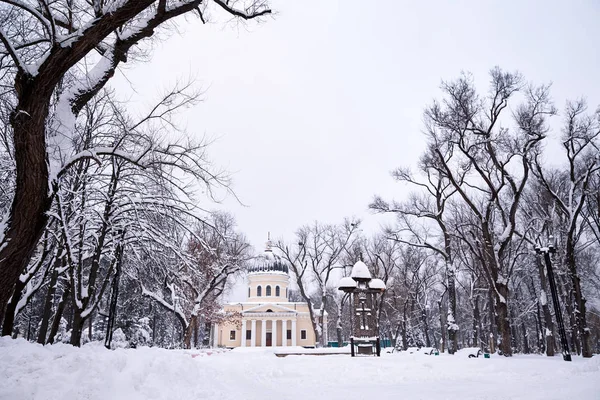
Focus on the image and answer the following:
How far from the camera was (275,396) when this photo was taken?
22.1 feet

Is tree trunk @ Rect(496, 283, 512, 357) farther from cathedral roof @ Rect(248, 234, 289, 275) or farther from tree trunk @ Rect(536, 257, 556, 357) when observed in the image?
cathedral roof @ Rect(248, 234, 289, 275)

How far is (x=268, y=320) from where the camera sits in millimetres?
56125

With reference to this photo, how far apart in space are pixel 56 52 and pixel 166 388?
16.8 ft

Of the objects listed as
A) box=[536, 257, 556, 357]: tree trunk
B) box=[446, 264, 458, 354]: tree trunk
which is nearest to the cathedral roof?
box=[446, 264, 458, 354]: tree trunk

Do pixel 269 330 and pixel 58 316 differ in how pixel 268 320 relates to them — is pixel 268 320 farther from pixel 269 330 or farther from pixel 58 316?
pixel 58 316

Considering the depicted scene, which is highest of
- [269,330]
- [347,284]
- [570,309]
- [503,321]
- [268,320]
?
[347,284]

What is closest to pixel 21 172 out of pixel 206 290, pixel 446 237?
pixel 446 237

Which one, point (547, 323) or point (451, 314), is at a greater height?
point (451, 314)

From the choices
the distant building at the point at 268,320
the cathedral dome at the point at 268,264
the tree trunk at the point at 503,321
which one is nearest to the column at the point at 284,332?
the distant building at the point at 268,320

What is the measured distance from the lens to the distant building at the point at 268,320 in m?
56.5

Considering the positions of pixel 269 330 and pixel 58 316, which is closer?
pixel 58 316

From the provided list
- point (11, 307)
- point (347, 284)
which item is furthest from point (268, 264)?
point (11, 307)

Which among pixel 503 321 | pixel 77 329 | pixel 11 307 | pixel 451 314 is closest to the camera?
pixel 11 307

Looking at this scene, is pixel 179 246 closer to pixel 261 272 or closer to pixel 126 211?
pixel 126 211
